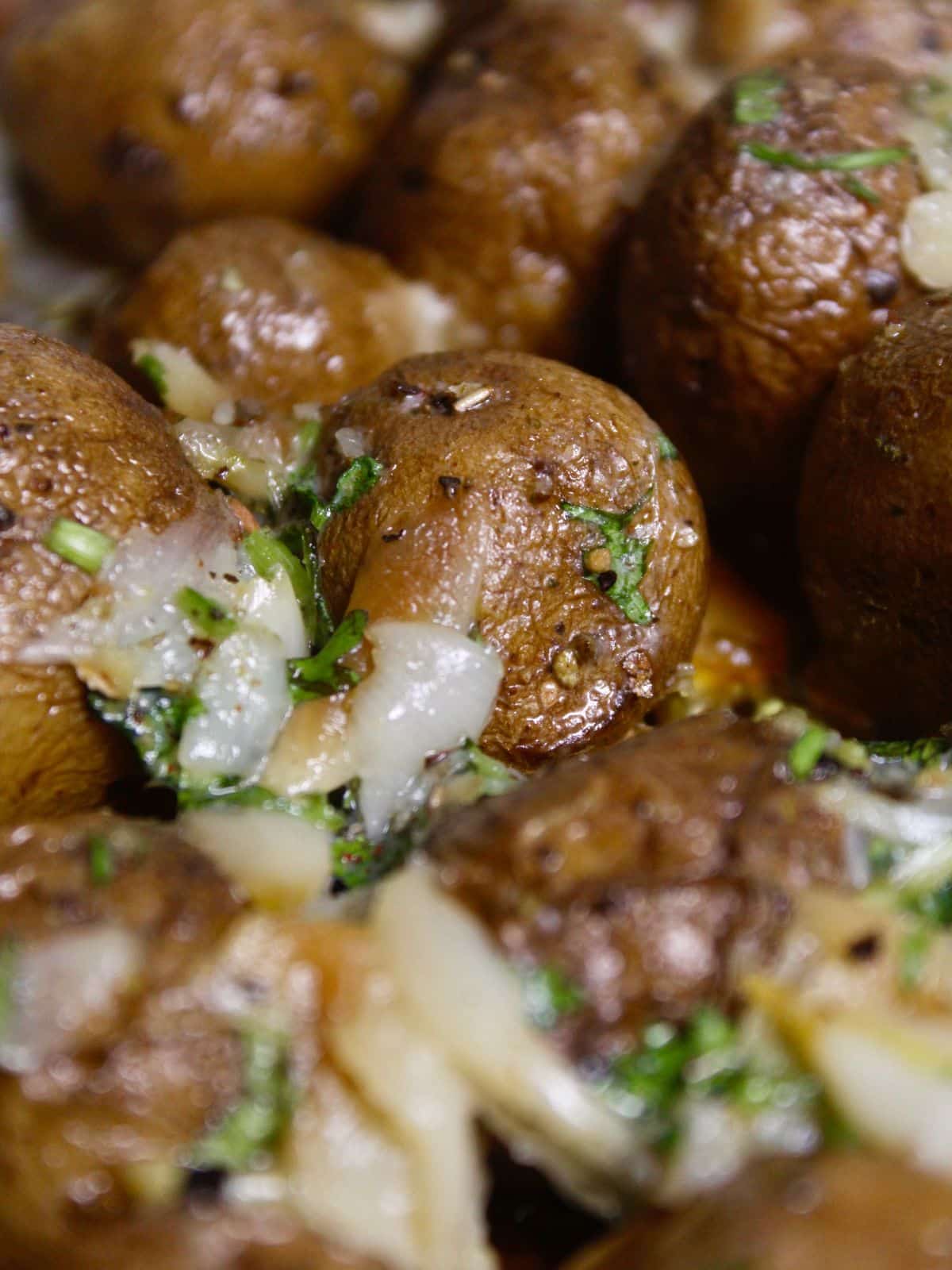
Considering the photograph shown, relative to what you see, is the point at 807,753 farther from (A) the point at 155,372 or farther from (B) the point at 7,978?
(A) the point at 155,372

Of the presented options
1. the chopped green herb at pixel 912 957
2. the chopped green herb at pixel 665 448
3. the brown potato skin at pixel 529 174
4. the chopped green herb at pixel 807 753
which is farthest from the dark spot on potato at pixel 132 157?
the chopped green herb at pixel 912 957

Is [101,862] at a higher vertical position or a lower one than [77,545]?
lower

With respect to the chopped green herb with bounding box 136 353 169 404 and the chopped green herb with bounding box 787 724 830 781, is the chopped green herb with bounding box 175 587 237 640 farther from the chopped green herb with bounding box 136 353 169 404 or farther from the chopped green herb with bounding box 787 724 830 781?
the chopped green herb with bounding box 787 724 830 781

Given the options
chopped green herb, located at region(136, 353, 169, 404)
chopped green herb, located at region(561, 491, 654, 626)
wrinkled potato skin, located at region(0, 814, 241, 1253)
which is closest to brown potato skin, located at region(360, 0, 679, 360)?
chopped green herb, located at region(136, 353, 169, 404)

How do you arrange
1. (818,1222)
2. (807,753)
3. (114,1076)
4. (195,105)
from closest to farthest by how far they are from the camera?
(818,1222) → (114,1076) → (807,753) → (195,105)

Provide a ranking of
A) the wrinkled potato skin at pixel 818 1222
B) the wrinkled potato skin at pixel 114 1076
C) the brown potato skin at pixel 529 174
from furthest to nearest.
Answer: the brown potato skin at pixel 529 174 < the wrinkled potato skin at pixel 114 1076 < the wrinkled potato skin at pixel 818 1222

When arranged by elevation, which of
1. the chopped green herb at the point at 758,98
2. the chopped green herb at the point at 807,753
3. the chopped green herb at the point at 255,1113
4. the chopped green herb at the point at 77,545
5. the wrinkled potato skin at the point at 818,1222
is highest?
the chopped green herb at the point at 758,98

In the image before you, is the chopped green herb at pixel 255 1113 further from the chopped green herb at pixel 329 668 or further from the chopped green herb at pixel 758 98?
the chopped green herb at pixel 758 98

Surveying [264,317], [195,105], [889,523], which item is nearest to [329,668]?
[889,523]
